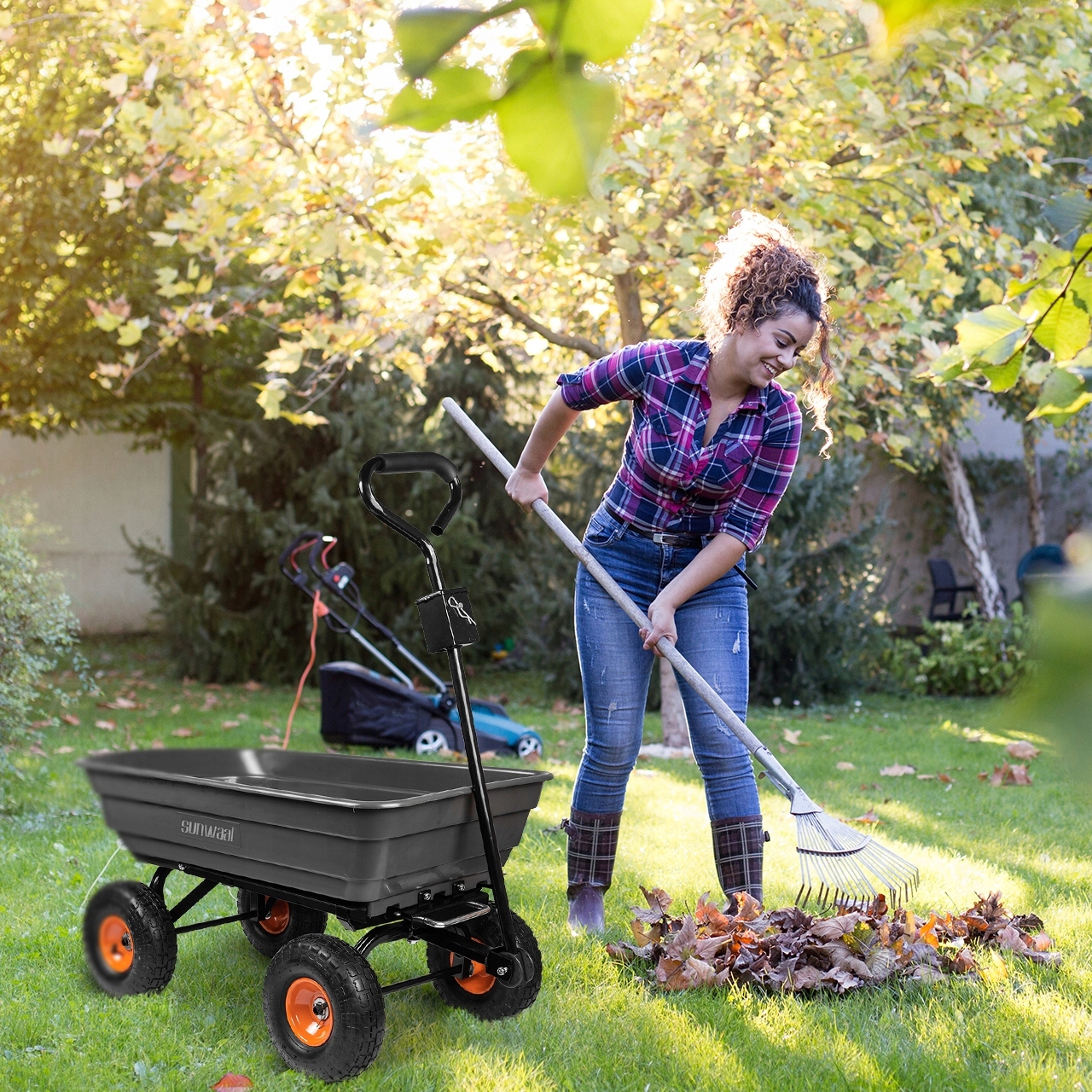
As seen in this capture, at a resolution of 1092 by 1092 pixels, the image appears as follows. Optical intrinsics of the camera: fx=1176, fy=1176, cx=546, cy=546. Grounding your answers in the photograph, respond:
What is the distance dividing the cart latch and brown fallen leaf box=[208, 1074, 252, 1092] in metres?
0.88

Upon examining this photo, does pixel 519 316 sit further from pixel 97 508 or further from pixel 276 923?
pixel 97 508

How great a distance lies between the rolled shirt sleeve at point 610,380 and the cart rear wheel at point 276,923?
137 centimetres

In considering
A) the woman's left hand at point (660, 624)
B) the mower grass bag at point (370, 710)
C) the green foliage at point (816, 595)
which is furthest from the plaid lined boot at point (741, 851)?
the green foliage at point (816, 595)

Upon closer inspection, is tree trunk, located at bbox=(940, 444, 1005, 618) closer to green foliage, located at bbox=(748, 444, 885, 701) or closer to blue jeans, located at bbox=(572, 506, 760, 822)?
green foliage, located at bbox=(748, 444, 885, 701)

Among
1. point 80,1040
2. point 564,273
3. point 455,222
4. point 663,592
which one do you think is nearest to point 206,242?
point 455,222

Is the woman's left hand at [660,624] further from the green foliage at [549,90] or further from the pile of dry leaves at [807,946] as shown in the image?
the green foliage at [549,90]

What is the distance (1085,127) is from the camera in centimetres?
907

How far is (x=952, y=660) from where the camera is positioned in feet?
27.2

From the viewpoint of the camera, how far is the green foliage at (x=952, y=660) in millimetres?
8086

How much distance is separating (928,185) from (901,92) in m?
0.54

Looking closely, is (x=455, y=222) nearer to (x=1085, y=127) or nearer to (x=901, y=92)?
(x=901, y=92)

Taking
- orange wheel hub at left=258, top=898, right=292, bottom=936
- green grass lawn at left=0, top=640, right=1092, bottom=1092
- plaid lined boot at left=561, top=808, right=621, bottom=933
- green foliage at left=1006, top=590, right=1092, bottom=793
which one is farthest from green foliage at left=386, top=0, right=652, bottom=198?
orange wheel hub at left=258, top=898, right=292, bottom=936

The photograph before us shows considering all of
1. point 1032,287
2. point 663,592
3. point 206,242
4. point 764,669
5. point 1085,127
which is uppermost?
point 1085,127

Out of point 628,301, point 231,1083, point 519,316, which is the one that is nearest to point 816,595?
point 628,301
